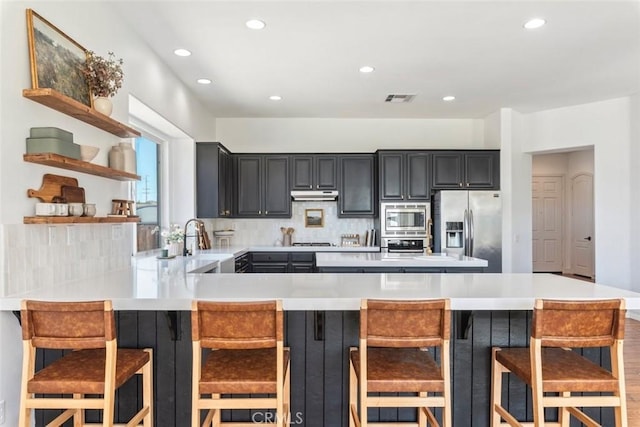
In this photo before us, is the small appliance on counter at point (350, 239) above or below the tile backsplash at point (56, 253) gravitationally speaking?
below

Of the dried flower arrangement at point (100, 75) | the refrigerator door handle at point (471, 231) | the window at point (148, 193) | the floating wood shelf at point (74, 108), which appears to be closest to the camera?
the floating wood shelf at point (74, 108)

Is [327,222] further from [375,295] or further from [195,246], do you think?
[375,295]

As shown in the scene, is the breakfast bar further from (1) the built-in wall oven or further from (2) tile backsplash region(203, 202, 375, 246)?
(2) tile backsplash region(203, 202, 375, 246)

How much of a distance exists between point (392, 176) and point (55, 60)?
433 cm

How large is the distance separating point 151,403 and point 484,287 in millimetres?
1888

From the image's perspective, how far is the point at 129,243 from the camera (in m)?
3.13

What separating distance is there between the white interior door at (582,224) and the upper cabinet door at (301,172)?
624cm

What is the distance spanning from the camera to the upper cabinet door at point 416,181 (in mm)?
5711

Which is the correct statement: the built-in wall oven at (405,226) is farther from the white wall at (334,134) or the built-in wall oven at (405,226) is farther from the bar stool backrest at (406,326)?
the bar stool backrest at (406,326)

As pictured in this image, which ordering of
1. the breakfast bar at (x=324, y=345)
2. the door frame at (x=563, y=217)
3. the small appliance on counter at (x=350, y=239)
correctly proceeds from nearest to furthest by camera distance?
the breakfast bar at (x=324, y=345), the small appliance on counter at (x=350, y=239), the door frame at (x=563, y=217)

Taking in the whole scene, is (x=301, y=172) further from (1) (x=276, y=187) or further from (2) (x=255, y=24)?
(2) (x=255, y=24)

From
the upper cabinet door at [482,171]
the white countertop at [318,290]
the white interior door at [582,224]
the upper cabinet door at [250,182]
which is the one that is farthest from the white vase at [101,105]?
the white interior door at [582,224]

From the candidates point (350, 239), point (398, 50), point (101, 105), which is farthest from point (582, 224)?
point (101, 105)
